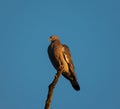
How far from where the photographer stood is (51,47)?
13375mm

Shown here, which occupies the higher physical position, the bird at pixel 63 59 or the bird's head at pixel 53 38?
the bird's head at pixel 53 38

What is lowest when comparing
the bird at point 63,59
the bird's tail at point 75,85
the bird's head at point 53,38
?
the bird's tail at point 75,85

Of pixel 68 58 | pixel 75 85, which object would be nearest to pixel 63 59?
pixel 68 58

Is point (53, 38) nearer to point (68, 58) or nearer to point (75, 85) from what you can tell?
point (68, 58)

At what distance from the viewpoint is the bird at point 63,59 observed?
13.0 metres

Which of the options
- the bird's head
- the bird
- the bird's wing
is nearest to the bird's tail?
the bird

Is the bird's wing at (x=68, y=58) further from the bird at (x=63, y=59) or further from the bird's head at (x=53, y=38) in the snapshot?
the bird's head at (x=53, y=38)

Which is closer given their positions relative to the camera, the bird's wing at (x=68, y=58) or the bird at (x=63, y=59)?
the bird at (x=63, y=59)

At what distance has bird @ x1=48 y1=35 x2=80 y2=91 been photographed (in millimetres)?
13016

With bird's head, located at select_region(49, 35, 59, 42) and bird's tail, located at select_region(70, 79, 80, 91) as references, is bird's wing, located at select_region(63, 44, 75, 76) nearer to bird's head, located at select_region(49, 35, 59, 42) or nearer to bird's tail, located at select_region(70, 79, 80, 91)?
bird's tail, located at select_region(70, 79, 80, 91)

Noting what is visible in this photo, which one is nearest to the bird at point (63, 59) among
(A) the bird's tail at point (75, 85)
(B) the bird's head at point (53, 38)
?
(A) the bird's tail at point (75, 85)

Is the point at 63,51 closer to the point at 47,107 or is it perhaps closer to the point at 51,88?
the point at 51,88

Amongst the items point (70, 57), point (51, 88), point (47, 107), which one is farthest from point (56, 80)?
point (70, 57)

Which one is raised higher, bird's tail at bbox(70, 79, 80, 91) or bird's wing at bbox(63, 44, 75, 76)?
bird's wing at bbox(63, 44, 75, 76)
